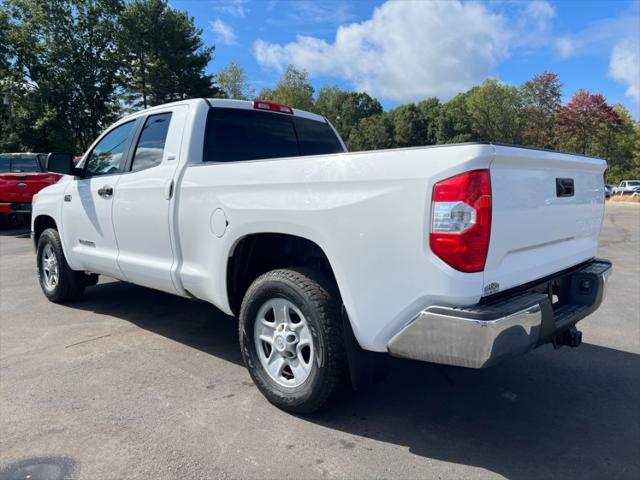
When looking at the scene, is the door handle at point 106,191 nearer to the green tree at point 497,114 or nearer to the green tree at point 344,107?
the green tree at point 497,114

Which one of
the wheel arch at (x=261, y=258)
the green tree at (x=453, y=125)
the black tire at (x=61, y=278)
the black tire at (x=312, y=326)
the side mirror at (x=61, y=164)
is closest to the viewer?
the black tire at (x=312, y=326)

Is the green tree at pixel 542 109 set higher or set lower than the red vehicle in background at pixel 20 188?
higher

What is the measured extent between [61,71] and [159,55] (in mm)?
6265

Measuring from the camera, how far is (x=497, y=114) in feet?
177

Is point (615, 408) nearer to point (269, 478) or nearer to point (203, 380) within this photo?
point (269, 478)

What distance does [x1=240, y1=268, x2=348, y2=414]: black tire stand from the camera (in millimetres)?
2797

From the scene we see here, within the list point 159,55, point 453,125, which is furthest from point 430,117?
point 159,55

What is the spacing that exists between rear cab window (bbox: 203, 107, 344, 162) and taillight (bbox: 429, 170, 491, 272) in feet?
7.18

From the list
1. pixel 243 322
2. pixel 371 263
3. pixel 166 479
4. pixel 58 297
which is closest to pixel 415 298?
pixel 371 263

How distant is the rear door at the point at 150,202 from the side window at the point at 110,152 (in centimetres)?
24

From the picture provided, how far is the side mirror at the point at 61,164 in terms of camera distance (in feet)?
16.0

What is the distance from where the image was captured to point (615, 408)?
3.26 metres

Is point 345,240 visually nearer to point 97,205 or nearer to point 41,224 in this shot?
point 97,205

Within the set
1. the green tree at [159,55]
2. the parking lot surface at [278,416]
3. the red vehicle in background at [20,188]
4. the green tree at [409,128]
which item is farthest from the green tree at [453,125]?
the parking lot surface at [278,416]
